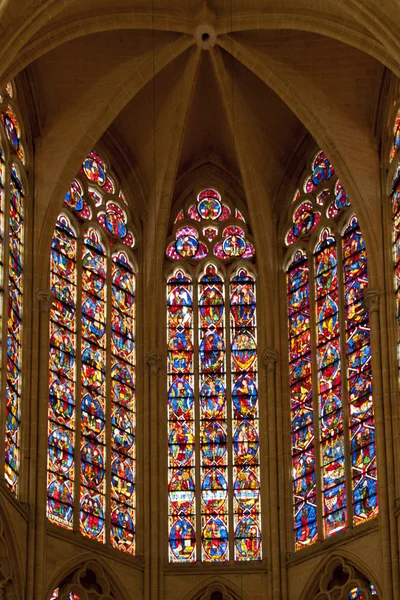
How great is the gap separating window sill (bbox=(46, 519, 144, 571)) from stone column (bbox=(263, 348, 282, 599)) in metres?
1.98

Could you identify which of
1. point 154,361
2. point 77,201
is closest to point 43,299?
point 154,361

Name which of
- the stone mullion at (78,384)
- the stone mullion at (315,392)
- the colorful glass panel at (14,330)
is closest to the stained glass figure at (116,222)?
the stone mullion at (78,384)

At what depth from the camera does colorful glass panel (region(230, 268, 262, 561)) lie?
105 feet

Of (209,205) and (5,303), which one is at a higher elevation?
(209,205)

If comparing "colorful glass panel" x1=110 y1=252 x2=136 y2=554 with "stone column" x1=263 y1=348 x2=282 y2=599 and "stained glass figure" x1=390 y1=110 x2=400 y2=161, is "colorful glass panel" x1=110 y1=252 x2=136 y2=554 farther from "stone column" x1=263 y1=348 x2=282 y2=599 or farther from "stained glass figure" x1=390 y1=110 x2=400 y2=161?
"stained glass figure" x1=390 y1=110 x2=400 y2=161

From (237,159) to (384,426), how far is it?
572cm

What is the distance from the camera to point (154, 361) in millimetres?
33156

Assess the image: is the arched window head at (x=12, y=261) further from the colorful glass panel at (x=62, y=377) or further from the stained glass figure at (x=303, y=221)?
the stained glass figure at (x=303, y=221)

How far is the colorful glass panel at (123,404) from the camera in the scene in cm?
3186

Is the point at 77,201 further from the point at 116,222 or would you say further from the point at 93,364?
the point at 93,364

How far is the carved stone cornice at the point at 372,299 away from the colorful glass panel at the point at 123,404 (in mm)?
3959

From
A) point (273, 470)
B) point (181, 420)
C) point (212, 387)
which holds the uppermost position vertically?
point (212, 387)

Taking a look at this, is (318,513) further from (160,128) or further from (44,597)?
(160,128)

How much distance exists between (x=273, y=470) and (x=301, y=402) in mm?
1212
